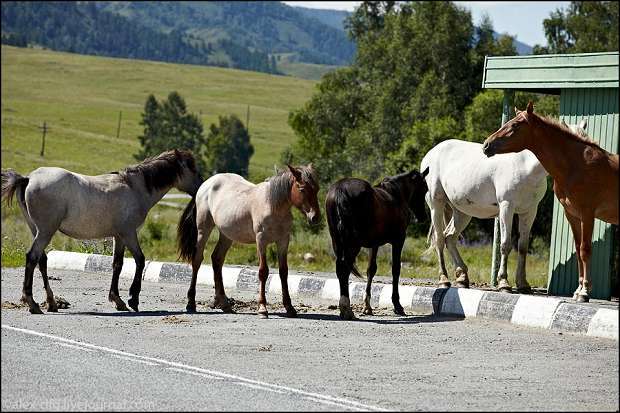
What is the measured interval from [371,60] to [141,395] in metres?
47.6

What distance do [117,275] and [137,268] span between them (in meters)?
0.29

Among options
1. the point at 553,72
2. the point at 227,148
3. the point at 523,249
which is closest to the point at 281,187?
the point at 523,249

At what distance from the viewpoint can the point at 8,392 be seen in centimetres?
883

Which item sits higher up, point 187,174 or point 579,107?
point 579,107

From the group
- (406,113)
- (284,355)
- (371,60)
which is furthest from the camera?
(371,60)

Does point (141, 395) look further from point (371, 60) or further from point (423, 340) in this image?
point (371, 60)

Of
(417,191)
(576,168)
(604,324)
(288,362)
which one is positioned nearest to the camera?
(288,362)

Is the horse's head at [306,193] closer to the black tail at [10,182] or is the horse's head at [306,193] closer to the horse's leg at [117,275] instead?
the horse's leg at [117,275]

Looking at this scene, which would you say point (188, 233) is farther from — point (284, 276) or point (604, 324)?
point (604, 324)

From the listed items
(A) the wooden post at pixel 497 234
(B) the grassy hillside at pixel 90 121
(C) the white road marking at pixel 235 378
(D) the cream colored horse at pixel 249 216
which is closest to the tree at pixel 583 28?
(B) the grassy hillside at pixel 90 121

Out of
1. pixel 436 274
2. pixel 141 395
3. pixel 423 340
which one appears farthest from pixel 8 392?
pixel 436 274

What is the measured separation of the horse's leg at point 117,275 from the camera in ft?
50.6

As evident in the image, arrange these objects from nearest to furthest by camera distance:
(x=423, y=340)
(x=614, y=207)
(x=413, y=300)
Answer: (x=423, y=340)
(x=614, y=207)
(x=413, y=300)

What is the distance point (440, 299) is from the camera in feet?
52.1
